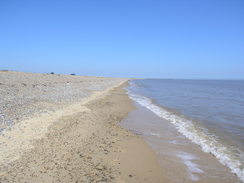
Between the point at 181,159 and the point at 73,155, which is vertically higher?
the point at 73,155

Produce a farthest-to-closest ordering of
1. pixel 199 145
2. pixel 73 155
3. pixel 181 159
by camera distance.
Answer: pixel 199 145
pixel 181 159
pixel 73 155

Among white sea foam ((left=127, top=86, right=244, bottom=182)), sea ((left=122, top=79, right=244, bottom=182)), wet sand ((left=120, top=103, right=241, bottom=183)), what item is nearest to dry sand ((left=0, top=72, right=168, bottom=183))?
wet sand ((left=120, top=103, right=241, bottom=183))

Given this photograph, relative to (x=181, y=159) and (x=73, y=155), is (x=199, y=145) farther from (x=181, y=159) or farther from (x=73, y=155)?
(x=73, y=155)

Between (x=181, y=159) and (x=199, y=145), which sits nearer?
(x=181, y=159)

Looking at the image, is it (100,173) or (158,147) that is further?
(158,147)

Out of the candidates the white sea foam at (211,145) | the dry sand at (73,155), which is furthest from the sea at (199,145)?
the dry sand at (73,155)

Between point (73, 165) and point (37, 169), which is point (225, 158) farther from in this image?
point (37, 169)

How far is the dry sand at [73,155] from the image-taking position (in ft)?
13.7

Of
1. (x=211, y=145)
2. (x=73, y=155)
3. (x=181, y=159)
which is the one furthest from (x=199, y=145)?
(x=73, y=155)

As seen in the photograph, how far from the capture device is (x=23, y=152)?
5.03 metres

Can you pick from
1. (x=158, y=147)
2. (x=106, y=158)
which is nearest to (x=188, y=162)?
(x=158, y=147)

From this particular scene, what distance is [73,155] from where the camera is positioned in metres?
5.16

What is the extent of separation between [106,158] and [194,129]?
589 cm

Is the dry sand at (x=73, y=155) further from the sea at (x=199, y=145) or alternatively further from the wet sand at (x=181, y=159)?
the sea at (x=199, y=145)
